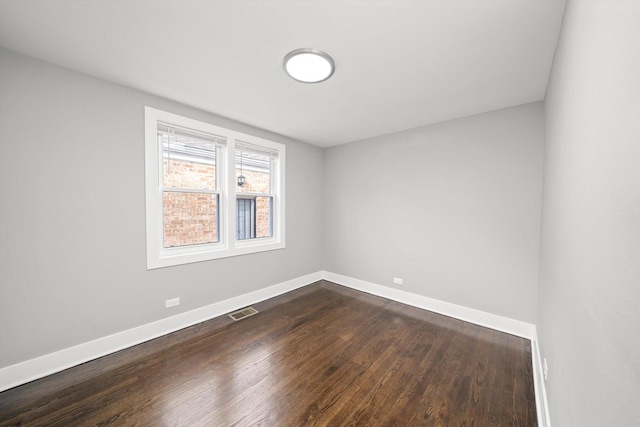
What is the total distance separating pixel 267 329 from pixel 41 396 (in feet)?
5.77

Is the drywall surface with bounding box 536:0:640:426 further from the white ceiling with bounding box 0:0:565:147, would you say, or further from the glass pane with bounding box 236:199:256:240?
the glass pane with bounding box 236:199:256:240

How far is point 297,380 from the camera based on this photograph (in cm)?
196

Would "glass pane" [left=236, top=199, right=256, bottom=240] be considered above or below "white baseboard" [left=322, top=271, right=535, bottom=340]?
above

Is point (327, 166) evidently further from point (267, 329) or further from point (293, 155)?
point (267, 329)

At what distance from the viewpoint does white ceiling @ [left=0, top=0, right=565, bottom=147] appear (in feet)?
4.71

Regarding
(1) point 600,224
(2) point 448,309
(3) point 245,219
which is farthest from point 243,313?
(1) point 600,224

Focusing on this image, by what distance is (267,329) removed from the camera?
2734mm

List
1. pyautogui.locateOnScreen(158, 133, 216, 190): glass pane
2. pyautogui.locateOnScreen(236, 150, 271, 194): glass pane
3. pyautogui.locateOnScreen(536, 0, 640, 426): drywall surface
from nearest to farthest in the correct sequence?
pyautogui.locateOnScreen(536, 0, 640, 426): drywall surface
pyautogui.locateOnScreen(158, 133, 216, 190): glass pane
pyautogui.locateOnScreen(236, 150, 271, 194): glass pane

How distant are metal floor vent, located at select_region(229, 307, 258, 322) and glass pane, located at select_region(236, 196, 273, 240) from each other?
1.00m

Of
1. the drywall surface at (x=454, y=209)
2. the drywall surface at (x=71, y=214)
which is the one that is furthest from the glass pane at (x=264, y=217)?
the drywall surface at (x=454, y=209)

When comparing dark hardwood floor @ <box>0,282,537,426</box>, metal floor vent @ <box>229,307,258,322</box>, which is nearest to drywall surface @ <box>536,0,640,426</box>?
dark hardwood floor @ <box>0,282,537,426</box>

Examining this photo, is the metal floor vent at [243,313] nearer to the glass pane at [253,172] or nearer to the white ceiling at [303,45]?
the glass pane at [253,172]

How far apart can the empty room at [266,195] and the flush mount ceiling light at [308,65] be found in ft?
0.05

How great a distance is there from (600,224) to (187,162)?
3376 mm
